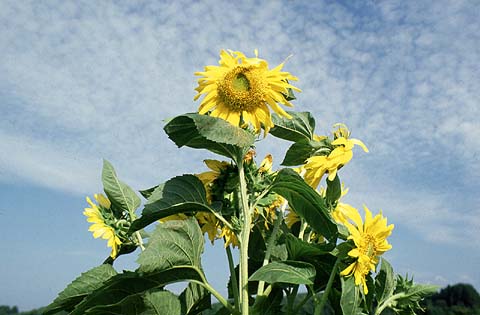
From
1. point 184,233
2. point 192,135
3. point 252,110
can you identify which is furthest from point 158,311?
point 252,110

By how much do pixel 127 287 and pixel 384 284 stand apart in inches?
30.6

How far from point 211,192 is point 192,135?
23 cm

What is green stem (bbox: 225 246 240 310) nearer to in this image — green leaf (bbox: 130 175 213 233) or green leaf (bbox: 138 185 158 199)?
green leaf (bbox: 130 175 213 233)

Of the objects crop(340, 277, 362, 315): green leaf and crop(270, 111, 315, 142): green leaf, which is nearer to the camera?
crop(340, 277, 362, 315): green leaf

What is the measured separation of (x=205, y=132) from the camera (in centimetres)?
114

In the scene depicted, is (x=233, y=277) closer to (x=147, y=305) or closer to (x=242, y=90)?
(x=147, y=305)

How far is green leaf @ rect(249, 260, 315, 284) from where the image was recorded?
113 cm

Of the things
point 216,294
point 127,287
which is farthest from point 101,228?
point 216,294

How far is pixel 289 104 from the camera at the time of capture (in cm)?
130

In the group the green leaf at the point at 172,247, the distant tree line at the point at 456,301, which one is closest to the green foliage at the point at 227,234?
the green leaf at the point at 172,247

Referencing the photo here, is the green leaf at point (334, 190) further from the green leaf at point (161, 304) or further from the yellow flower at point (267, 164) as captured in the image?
the green leaf at point (161, 304)

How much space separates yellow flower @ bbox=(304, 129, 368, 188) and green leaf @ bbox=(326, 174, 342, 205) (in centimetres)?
3

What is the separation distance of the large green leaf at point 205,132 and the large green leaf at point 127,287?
0.32 metres

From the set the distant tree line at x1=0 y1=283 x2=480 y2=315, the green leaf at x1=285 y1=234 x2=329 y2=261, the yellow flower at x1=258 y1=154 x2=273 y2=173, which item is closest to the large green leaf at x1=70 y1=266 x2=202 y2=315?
the green leaf at x1=285 y1=234 x2=329 y2=261
